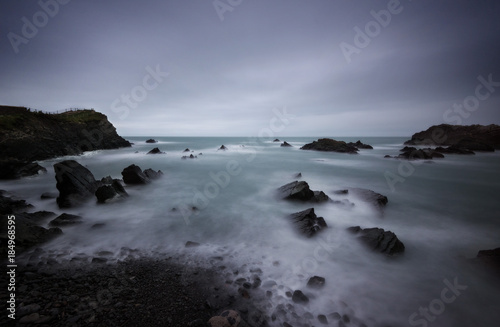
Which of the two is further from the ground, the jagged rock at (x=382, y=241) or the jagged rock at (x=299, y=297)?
the jagged rock at (x=382, y=241)

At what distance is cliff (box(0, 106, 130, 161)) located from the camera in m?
21.3

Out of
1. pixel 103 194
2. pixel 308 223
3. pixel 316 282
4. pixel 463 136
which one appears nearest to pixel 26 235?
pixel 103 194

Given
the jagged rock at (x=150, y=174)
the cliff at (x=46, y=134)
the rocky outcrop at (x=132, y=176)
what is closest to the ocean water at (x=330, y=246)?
the rocky outcrop at (x=132, y=176)

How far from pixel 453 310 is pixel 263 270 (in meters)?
4.30

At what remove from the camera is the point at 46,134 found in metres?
28.2

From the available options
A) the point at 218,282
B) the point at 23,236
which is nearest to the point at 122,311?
the point at 218,282

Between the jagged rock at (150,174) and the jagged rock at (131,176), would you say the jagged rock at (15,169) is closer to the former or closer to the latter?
the jagged rock at (131,176)

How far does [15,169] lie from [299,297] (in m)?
21.5

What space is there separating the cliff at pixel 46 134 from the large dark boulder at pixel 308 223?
74.5 ft

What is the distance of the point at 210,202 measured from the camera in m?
10.9

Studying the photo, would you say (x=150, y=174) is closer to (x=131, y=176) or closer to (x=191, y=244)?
(x=131, y=176)

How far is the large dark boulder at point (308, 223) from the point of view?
7320 mm

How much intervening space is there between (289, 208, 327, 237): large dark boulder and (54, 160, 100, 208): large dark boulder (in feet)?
33.8

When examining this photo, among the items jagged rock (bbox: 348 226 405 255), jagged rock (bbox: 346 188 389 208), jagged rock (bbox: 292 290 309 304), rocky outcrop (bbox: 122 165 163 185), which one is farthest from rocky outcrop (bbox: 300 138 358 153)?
jagged rock (bbox: 292 290 309 304)
